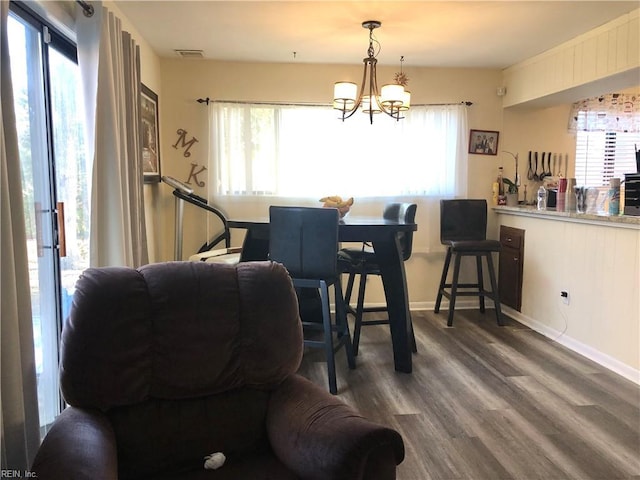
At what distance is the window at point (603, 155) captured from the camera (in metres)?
4.96

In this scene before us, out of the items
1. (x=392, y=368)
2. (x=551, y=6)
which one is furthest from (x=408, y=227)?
(x=551, y=6)

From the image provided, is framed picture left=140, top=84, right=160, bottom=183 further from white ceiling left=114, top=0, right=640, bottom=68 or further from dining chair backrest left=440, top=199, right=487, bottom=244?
dining chair backrest left=440, top=199, right=487, bottom=244

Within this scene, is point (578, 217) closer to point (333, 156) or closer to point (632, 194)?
point (632, 194)

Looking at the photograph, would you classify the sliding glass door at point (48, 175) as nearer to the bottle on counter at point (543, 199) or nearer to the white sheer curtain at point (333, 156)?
the white sheer curtain at point (333, 156)

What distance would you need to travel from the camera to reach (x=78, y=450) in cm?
117

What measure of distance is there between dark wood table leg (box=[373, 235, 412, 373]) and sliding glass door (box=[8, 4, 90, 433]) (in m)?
1.78

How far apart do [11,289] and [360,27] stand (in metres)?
2.76

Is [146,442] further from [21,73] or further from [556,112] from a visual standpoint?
[556,112]

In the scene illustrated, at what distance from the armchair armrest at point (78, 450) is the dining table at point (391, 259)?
1815 mm

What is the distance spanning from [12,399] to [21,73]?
1.34 m

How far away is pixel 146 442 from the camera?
1424 mm

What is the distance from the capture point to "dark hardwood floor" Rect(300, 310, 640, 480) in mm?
2141

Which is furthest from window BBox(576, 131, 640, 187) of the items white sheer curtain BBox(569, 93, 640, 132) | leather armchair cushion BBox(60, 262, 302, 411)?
leather armchair cushion BBox(60, 262, 302, 411)

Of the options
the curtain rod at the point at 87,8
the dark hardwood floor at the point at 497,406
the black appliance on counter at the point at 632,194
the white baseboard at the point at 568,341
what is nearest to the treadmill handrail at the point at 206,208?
the dark hardwood floor at the point at 497,406
